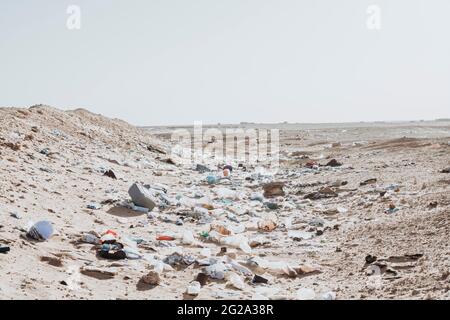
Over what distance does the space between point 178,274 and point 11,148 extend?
15.7 feet

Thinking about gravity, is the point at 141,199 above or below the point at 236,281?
above

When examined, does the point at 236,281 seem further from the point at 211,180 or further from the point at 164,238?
the point at 211,180

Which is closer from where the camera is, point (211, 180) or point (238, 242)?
point (238, 242)

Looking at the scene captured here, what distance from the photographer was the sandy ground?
10.6ft

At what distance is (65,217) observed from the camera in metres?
4.85

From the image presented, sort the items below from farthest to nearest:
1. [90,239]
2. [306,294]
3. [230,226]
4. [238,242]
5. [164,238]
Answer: [230,226], [164,238], [238,242], [90,239], [306,294]

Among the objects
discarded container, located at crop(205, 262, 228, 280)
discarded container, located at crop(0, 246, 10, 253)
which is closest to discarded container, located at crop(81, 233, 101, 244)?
discarded container, located at crop(0, 246, 10, 253)

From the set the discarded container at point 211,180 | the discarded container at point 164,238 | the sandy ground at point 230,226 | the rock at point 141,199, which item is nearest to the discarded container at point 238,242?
the sandy ground at point 230,226

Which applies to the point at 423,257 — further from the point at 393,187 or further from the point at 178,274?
the point at 393,187

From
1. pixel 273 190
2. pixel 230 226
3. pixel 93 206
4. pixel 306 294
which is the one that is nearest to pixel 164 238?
pixel 230 226

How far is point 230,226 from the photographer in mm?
5359

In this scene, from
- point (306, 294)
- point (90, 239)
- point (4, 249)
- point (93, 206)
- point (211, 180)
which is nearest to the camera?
point (306, 294)

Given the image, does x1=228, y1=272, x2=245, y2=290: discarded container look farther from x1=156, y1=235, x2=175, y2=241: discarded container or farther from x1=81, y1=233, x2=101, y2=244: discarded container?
x1=81, y1=233, x2=101, y2=244: discarded container

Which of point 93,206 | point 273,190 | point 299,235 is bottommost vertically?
point 299,235
